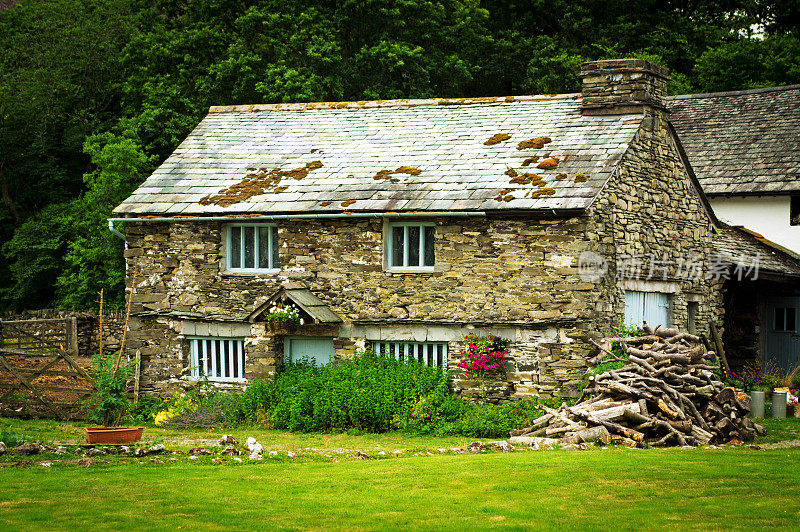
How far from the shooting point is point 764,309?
984 inches

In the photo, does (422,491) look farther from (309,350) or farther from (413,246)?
(309,350)

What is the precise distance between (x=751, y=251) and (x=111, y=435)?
54.2 feet

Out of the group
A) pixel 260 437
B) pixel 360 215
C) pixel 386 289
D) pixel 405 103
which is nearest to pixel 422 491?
pixel 260 437

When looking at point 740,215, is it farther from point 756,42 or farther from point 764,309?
point 756,42

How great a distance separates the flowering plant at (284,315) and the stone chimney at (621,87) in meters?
7.69


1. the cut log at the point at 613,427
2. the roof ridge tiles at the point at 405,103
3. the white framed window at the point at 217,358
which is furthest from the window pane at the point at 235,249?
the cut log at the point at 613,427

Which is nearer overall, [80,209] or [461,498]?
[461,498]

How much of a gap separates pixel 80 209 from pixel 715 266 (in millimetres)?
21471

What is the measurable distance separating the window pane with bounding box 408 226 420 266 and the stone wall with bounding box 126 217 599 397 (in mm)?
463

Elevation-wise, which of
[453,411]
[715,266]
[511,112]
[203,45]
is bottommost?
[453,411]

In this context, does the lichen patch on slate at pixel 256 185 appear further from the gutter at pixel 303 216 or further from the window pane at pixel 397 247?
the window pane at pixel 397 247

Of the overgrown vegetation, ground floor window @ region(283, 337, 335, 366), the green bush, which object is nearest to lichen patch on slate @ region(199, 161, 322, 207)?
ground floor window @ region(283, 337, 335, 366)

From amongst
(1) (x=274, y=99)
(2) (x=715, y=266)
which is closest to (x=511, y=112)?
(2) (x=715, y=266)

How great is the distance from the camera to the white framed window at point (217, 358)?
66.3 feet
